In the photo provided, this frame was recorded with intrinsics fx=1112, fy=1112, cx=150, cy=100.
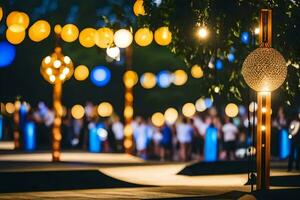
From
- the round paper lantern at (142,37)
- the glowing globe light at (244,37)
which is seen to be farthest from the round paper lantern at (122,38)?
the round paper lantern at (142,37)

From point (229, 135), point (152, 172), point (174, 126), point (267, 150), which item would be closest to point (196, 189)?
point (267, 150)

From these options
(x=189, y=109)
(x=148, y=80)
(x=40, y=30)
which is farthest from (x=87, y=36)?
(x=189, y=109)

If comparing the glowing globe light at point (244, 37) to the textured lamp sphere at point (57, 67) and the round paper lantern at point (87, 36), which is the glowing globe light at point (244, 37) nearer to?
the round paper lantern at point (87, 36)

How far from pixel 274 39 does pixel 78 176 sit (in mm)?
5354

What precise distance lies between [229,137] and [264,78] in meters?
18.9

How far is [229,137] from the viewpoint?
3822 cm

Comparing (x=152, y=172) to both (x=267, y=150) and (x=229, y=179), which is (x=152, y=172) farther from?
(x=267, y=150)

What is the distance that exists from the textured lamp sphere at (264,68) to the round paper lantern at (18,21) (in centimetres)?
1043

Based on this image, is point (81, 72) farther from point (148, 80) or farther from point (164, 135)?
point (164, 135)

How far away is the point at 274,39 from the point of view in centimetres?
2350

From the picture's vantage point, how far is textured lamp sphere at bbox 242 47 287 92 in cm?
1939

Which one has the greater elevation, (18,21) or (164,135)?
(18,21)

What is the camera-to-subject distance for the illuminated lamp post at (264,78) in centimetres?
1942

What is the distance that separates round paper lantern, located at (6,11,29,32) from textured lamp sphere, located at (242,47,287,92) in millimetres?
10429
